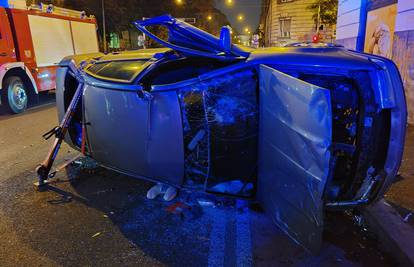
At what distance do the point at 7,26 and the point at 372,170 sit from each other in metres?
9.91

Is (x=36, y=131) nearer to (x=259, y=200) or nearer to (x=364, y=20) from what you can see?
(x=259, y=200)

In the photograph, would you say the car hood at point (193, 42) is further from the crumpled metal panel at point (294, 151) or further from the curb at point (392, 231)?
the curb at point (392, 231)

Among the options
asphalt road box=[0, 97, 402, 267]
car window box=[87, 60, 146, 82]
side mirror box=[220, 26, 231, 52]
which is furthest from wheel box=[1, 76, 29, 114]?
side mirror box=[220, 26, 231, 52]

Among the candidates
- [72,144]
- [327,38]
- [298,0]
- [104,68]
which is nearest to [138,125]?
[104,68]

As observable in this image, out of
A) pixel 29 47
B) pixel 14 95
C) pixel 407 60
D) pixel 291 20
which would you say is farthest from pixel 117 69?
pixel 291 20

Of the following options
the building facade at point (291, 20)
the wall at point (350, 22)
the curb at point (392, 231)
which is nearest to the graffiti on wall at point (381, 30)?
the wall at point (350, 22)

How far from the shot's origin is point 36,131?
23.5 feet

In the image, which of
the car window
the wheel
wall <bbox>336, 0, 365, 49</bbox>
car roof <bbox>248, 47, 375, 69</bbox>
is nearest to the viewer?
car roof <bbox>248, 47, 375, 69</bbox>

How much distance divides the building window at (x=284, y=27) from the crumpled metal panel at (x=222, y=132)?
34.9 m

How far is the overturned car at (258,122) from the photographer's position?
2.54 meters

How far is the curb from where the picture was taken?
8.83 feet

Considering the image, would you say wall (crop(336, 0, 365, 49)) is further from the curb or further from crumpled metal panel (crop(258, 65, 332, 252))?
crumpled metal panel (crop(258, 65, 332, 252))

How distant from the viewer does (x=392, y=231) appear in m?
2.96

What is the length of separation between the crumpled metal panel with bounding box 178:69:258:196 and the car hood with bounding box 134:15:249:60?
0.79ft
